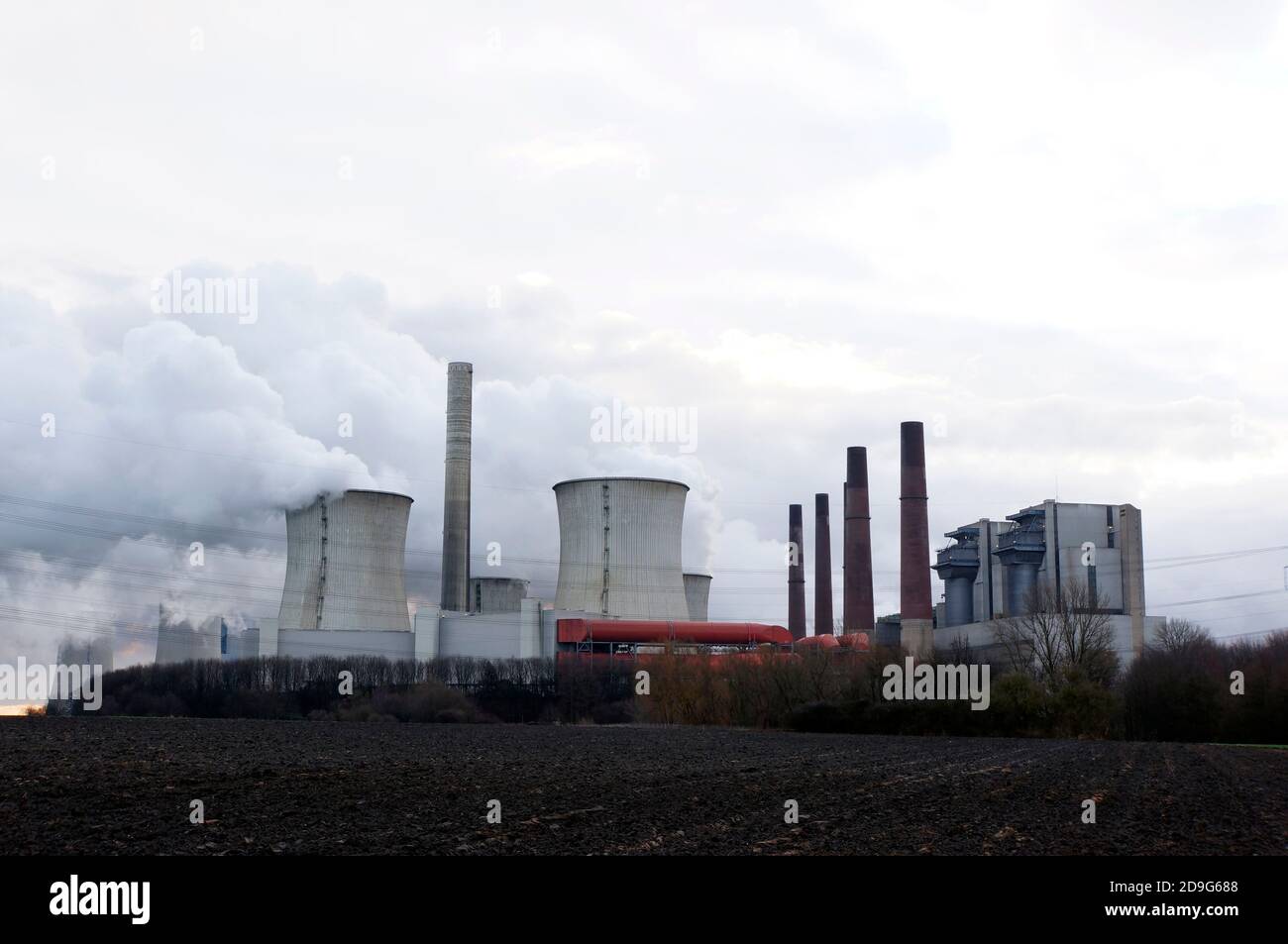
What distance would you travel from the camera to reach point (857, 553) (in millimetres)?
65062

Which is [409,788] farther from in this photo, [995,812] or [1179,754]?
[1179,754]

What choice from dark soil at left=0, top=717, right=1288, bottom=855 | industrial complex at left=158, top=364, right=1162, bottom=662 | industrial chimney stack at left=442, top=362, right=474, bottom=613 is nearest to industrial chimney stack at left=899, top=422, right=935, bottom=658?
industrial complex at left=158, top=364, right=1162, bottom=662

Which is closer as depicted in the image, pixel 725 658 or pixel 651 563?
pixel 725 658

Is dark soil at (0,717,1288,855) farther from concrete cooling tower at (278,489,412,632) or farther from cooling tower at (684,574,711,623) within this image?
cooling tower at (684,574,711,623)

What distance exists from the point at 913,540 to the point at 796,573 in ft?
63.7

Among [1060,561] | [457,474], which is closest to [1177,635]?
[1060,561]

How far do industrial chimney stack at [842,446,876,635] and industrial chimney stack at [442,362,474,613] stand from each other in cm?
1861

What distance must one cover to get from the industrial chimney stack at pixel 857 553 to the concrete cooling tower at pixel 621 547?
30.4 feet

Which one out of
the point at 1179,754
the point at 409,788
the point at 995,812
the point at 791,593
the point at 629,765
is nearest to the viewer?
the point at 995,812

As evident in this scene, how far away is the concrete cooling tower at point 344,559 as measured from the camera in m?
55.9
